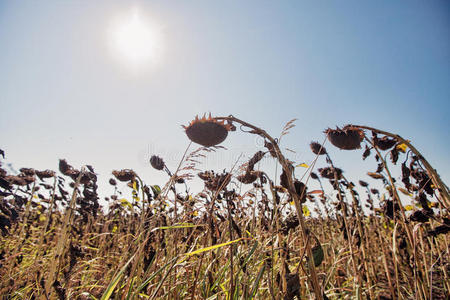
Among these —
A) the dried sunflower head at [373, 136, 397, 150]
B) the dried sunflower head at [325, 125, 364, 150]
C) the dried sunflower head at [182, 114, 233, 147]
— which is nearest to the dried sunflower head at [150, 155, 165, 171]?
the dried sunflower head at [182, 114, 233, 147]

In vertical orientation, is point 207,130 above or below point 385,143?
above

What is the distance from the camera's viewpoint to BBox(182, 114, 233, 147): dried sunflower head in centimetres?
146

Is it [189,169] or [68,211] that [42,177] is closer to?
[68,211]

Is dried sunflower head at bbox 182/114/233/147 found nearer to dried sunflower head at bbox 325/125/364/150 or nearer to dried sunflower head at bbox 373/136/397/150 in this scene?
dried sunflower head at bbox 325/125/364/150

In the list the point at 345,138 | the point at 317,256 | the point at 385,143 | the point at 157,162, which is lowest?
the point at 317,256

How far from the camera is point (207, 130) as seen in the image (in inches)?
59.3

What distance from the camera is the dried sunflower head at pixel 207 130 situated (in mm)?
1464

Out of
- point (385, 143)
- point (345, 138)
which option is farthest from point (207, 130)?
point (385, 143)

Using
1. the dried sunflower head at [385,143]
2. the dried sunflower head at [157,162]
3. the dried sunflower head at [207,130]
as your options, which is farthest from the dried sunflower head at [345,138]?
the dried sunflower head at [157,162]

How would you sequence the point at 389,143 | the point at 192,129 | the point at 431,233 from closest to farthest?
the point at 431,233, the point at 389,143, the point at 192,129

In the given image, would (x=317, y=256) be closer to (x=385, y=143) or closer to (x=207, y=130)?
(x=385, y=143)

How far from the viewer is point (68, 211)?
1391 millimetres

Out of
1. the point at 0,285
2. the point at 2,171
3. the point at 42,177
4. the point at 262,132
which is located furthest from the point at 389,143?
the point at 42,177

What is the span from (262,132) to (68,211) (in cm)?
136
